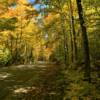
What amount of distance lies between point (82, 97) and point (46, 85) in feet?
12.1

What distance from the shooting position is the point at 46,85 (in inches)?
533

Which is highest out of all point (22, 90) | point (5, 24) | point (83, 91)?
point (5, 24)

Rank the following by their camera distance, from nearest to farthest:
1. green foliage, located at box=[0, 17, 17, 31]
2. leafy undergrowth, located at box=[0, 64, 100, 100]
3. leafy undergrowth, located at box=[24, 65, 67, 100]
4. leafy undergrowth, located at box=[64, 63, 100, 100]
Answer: leafy undergrowth, located at box=[64, 63, 100, 100] < leafy undergrowth, located at box=[0, 64, 100, 100] < leafy undergrowth, located at box=[24, 65, 67, 100] < green foliage, located at box=[0, 17, 17, 31]

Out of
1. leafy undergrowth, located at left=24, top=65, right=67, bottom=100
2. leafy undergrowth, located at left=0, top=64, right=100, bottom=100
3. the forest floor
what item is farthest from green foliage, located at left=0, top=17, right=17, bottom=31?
leafy undergrowth, located at left=24, top=65, right=67, bottom=100

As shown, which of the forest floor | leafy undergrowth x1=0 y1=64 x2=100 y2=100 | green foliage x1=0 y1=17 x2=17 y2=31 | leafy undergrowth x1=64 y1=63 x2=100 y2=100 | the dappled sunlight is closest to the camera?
leafy undergrowth x1=64 y1=63 x2=100 y2=100

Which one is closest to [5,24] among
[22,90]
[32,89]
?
[22,90]

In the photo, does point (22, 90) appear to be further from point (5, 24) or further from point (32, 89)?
point (5, 24)

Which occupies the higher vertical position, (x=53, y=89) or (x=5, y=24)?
(x=5, y=24)

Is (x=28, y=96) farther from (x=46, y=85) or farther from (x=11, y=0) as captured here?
(x=11, y=0)

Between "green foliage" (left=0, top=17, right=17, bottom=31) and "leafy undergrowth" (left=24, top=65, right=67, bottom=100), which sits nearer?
"leafy undergrowth" (left=24, top=65, right=67, bottom=100)

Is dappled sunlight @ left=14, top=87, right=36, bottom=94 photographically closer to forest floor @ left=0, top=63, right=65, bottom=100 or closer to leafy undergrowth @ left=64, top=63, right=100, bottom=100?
forest floor @ left=0, top=63, right=65, bottom=100

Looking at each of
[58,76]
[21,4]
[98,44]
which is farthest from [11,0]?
[58,76]

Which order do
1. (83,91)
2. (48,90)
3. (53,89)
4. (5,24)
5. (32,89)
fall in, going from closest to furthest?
(83,91) → (48,90) → (53,89) → (32,89) → (5,24)

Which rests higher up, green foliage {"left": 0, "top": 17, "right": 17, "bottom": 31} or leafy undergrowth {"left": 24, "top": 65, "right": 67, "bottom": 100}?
green foliage {"left": 0, "top": 17, "right": 17, "bottom": 31}
